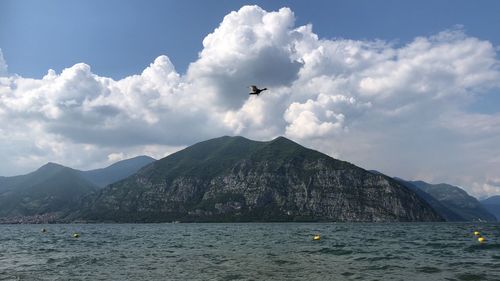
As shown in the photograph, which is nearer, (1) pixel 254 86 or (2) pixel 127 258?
(1) pixel 254 86

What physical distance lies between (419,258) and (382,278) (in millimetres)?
20339

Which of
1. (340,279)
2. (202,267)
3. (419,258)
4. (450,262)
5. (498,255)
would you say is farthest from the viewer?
(498,255)

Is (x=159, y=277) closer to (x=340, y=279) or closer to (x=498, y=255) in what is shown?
(x=340, y=279)

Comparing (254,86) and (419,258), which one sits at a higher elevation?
(254,86)

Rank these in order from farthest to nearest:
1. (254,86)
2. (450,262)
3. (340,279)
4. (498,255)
Answer: (498,255) < (450,262) < (254,86) < (340,279)

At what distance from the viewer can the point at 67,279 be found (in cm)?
4297

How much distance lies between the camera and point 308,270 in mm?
46406

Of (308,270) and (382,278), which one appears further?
(308,270)

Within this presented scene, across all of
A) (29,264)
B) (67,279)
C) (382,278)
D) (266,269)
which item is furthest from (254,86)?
(29,264)

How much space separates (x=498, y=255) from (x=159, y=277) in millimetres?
50484

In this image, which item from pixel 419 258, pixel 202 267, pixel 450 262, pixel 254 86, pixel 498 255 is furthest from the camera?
pixel 498 255

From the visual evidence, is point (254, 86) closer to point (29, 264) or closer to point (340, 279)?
point (340, 279)

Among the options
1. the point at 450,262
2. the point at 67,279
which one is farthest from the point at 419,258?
the point at 67,279

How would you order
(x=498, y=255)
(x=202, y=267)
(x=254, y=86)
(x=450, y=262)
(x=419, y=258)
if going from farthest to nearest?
(x=498, y=255), (x=419, y=258), (x=450, y=262), (x=202, y=267), (x=254, y=86)
